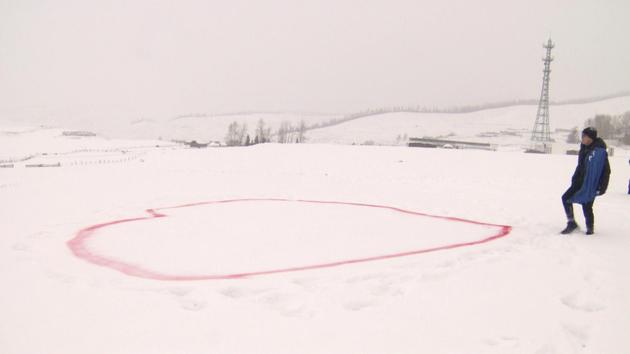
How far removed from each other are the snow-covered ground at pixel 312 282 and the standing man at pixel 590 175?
1.38 feet

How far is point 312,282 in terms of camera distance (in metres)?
5.39

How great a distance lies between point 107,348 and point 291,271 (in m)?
2.61

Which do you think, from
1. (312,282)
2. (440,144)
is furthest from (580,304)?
(440,144)

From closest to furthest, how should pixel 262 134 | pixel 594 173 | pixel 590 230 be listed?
pixel 594 173, pixel 590 230, pixel 262 134

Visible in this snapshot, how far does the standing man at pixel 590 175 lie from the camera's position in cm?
776

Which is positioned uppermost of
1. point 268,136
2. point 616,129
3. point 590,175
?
point 616,129

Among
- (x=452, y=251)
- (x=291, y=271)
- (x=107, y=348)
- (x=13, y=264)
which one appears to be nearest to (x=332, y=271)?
(x=291, y=271)

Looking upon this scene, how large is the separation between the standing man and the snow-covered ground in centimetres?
42

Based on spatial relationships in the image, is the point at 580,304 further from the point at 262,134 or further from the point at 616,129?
the point at 262,134

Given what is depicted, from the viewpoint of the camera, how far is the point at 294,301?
15.7 feet

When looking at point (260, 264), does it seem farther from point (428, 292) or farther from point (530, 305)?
point (530, 305)

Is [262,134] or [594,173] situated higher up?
[594,173]

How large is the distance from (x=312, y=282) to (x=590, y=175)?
5514 millimetres

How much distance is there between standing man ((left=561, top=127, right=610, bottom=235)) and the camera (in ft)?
25.5
